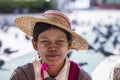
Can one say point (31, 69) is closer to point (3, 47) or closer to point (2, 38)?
point (3, 47)

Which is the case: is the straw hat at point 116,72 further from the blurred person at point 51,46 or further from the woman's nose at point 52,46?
the woman's nose at point 52,46

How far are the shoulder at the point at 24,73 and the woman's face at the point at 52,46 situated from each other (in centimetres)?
10

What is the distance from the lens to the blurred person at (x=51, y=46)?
4.85ft

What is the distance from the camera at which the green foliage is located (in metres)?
9.10

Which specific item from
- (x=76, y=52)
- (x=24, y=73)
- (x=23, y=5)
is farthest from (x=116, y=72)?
(x=23, y=5)

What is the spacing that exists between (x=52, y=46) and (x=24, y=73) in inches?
7.7

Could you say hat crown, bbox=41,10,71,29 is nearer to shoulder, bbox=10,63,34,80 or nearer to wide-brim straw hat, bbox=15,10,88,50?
wide-brim straw hat, bbox=15,10,88,50

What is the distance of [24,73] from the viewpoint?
1541 millimetres

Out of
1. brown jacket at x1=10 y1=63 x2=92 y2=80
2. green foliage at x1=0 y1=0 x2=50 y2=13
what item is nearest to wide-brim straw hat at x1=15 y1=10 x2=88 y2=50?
brown jacket at x1=10 y1=63 x2=92 y2=80

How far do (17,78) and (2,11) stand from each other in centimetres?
766

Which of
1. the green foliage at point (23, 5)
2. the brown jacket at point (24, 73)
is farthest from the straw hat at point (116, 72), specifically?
the green foliage at point (23, 5)

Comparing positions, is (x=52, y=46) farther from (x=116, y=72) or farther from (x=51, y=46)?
(x=116, y=72)

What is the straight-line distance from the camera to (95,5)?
39.1ft

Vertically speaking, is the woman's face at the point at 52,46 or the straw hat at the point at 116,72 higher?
the woman's face at the point at 52,46
